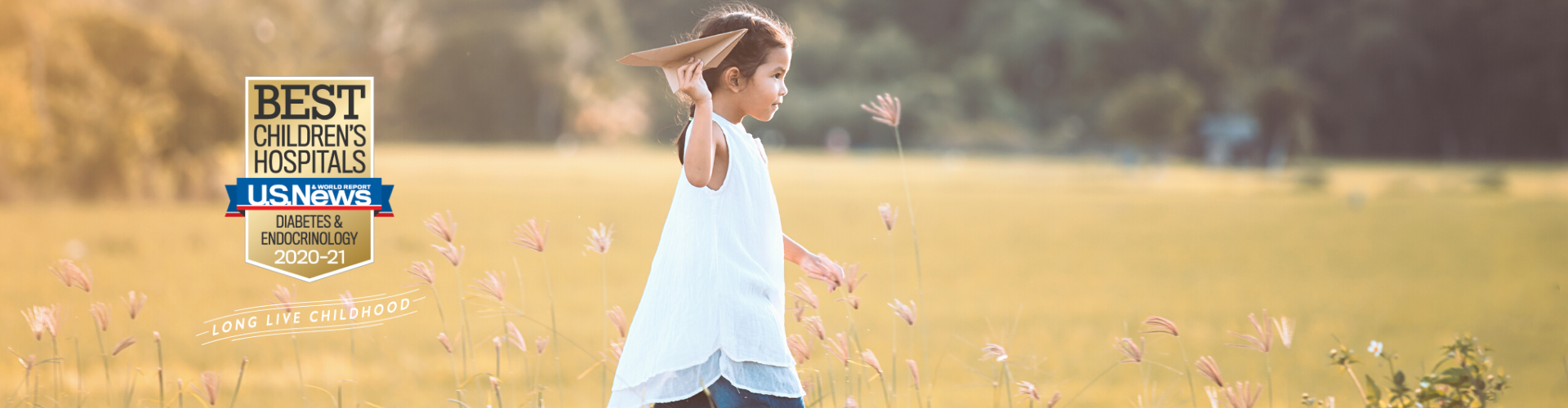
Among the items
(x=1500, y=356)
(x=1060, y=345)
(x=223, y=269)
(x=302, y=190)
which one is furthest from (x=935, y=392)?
(x=223, y=269)

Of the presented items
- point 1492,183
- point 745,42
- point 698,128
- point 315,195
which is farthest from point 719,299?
point 1492,183

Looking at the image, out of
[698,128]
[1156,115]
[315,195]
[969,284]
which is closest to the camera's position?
[698,128]

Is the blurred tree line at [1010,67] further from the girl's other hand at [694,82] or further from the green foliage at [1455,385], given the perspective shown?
the green foliage at [1455,385]

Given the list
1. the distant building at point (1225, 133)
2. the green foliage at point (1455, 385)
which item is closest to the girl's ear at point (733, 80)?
the green foliage at point (1455, 385)

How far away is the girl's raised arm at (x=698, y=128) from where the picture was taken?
214cm

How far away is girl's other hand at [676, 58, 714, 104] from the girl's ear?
10 cm

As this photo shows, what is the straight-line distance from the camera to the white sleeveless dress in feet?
7.36

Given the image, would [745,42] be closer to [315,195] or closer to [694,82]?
[694,82]

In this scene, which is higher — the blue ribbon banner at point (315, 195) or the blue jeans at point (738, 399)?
the blue ribbon banner at point (315, 195)

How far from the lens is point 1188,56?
5450cm

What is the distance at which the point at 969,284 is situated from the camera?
1223 cm

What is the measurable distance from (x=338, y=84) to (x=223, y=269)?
9434 millimetres

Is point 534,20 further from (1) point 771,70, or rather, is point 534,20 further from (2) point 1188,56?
(1) point 771,70

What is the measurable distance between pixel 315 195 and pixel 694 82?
2539 millimetres
